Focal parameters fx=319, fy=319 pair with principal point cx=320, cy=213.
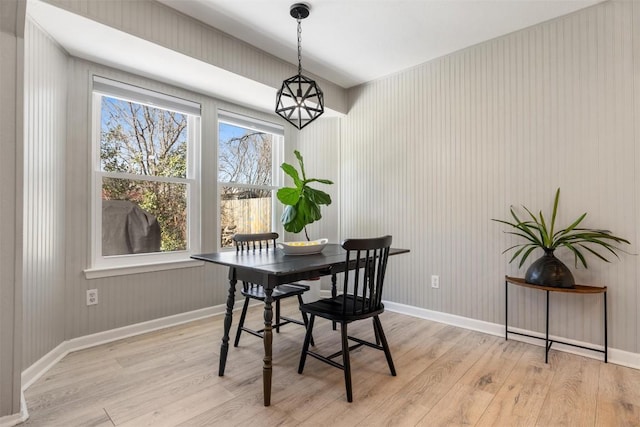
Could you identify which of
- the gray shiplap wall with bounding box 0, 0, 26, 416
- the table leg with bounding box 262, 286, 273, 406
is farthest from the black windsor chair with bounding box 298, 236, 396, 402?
the gray shiplap wall with bounding box 0, 0, 26, 416

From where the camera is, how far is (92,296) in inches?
99.0

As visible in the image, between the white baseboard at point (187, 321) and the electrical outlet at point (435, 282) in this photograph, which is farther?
the electrical outlet at point (435, 282)

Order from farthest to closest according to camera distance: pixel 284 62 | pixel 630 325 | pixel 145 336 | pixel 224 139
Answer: pixel 224 139 < pixel 284 62 < pixel 145 336 < pixel 630 325

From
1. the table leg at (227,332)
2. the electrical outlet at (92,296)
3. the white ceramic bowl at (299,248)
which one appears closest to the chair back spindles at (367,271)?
the white ceramic bowl at (299,248)

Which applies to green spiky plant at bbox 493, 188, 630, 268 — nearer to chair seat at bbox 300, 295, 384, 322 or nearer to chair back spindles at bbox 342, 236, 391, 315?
chair back spindles at bbox 342, 236, 391, 315

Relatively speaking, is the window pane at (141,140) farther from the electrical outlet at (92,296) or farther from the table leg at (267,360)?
the table leg at (267,360)

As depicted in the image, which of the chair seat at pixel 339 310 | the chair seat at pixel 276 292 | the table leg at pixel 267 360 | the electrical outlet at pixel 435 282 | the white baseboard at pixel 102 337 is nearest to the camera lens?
the table leg at pixel 267 360

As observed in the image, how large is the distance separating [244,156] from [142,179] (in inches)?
46.0

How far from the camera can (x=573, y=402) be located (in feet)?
5.79

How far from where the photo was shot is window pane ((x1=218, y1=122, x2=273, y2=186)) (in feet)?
11.5

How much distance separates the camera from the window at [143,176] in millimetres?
2646

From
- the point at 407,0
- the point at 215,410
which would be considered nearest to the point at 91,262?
the point at 215,410

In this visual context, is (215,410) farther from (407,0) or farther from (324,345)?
(407,0)

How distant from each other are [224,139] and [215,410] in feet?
8.69
